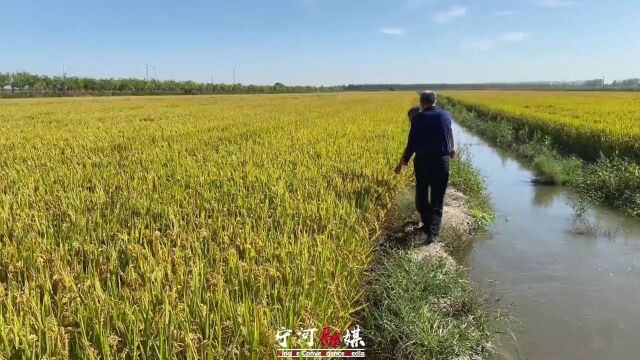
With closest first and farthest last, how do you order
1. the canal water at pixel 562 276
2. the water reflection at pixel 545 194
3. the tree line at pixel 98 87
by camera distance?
1. the canal water at pixel 562 276
2. the water reflection at pixel 545 194
3. the tree line at pixel 98 87

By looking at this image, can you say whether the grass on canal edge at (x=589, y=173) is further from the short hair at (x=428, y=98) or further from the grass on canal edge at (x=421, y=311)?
the grass on canal edge at (x=421, y=311)

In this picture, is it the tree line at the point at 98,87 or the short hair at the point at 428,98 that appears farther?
the tree line at the point at 98,87

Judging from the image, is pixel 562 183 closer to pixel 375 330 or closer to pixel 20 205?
pixel 375 330

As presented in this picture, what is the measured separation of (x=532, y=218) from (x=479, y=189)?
3.48 feet

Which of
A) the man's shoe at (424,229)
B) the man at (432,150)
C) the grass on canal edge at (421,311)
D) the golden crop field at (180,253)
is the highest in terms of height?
the man at (432,150)

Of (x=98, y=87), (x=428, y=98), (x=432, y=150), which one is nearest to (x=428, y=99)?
(x=428, y=98)

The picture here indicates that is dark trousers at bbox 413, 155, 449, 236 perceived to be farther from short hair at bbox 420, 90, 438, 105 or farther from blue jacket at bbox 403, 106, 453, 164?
short hair at bbox 420, 90, 438, 105

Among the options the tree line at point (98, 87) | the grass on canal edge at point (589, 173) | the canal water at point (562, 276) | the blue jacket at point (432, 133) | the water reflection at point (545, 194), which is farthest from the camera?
the tree line at point (98, 87)

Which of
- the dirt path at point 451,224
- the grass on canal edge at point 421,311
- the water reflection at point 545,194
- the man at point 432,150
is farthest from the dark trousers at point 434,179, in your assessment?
the water reflection at point 545,194

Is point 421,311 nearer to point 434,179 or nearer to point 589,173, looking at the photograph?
point 434,179

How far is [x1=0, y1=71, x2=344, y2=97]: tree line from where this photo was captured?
7994 centimetres

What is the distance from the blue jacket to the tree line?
81618 millimetres

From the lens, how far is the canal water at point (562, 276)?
12.2 ft

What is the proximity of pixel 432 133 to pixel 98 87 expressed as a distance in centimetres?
9957
